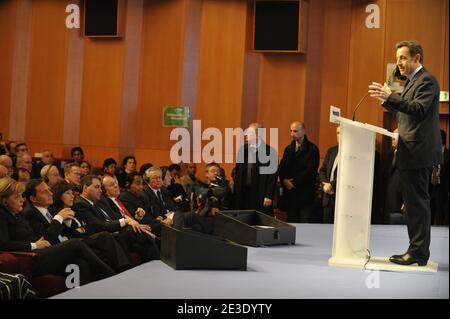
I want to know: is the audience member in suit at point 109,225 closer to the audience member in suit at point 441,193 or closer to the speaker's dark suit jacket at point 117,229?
the speaker's dark suit jacket at point 117,229

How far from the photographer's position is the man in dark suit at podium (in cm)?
369

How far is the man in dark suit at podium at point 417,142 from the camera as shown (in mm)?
3693

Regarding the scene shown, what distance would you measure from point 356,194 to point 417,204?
32cm

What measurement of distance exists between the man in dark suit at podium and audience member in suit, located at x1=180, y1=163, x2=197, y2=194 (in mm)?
4088

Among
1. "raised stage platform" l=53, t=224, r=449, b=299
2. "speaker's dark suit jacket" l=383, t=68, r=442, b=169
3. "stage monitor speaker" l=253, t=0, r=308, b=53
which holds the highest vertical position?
"stage monitor speaker" l=253, t=0, r=308, b=53

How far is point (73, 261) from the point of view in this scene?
168 inches

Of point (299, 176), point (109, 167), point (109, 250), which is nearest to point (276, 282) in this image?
point (109, 250)

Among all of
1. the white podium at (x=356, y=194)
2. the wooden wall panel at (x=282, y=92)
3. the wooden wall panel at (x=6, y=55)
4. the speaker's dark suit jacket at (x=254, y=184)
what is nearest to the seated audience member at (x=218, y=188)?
the speaker's dark suit jacket at (x=254, y=184)

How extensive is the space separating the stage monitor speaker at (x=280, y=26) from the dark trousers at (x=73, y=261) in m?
5.51

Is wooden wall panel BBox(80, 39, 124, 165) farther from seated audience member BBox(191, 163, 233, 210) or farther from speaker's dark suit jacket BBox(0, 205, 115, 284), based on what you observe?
speaker's dark suit jacket BBox(0, 205, 115, 284)

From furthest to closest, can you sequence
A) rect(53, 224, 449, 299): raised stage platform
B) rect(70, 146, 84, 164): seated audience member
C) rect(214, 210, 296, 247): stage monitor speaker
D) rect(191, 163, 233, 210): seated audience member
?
1. rect(70, 146, 84, 164): seated audience member
2. rect(191, 163, 233, 210): seated audience member
3. rect(214, 210, 296, 247): stage monitor speaker
4. rect(53, 224, 449, 299): raised stage platform

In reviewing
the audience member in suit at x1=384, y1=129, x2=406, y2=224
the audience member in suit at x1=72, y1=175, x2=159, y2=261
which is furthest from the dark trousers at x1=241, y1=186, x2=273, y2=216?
the audience member in suit at x1=72, y1=175, x2=159, y2=261

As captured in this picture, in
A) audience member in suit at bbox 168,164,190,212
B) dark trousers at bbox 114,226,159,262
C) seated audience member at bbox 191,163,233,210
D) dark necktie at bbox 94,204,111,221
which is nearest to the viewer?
dark trousers at bbox 114,226,159,262

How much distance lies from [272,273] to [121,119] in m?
6.69
